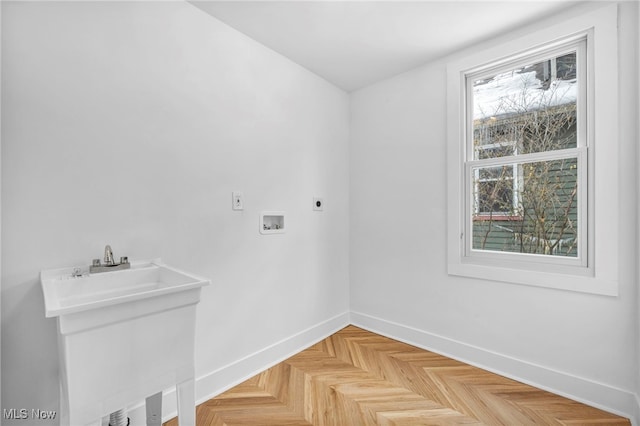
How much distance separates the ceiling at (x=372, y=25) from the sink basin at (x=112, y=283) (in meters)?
1.51

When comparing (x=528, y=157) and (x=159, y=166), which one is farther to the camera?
(x=528, y=157)

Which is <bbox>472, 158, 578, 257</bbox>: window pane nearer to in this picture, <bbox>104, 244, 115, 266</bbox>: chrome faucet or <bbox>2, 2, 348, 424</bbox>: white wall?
<bbox>2, 2, 348, 424</bbox>: white wall

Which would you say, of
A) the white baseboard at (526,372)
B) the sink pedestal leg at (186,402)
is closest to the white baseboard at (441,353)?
the white baseboard at (526,372)

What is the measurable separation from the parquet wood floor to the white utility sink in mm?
669

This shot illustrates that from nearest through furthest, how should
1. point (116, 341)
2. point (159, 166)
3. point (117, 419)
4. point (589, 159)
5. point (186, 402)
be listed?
point (116, 341) < point (186, 402) < point (117, 419) < point (159, 166) < point (589, 159)

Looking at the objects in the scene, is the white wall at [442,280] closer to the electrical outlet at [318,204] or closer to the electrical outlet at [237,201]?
the electrical outlet at [318,204]

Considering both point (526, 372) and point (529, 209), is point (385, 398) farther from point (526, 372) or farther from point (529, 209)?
point (529, 209)

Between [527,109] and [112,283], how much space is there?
2589 millimetres

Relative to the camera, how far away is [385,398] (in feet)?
5.80

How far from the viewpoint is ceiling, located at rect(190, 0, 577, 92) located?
67.7 inches

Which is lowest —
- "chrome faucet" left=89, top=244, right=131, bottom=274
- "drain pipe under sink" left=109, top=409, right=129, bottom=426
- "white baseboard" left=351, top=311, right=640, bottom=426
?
"white baseboard" left=351, top=311, right=640, bottom=426

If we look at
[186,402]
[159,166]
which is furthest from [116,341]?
[159,166]

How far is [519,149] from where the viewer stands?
6.61 feet

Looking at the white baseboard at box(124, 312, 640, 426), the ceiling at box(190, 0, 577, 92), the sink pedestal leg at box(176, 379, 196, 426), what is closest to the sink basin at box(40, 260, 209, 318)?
the sink pedestal leg at box(176, 379, 196, 426)
